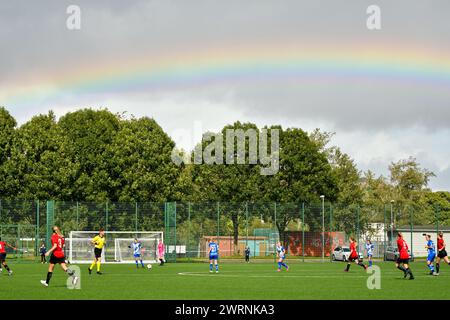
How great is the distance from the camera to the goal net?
214 ft

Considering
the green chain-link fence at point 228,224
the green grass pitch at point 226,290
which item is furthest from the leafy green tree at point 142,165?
the green grass pitch at point 226,290

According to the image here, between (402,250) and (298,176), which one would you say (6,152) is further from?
(402,250)

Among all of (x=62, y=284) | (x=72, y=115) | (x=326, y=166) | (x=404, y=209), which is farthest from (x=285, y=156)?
(x=62, y=284)

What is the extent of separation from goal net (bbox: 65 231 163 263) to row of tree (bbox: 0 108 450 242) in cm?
1101

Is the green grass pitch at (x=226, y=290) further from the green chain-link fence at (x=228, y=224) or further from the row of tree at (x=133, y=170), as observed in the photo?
the row of tree at (x=133, y=170)

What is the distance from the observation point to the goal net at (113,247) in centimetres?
6512

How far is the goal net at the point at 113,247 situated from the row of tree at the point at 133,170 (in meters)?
11.0

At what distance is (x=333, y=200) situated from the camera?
93.6 metres

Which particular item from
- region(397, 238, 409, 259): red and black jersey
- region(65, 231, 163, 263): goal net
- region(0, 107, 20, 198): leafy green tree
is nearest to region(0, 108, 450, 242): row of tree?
region(0, 107, 20, 198): leafy green tree

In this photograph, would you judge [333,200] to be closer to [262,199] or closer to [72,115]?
[262,199]

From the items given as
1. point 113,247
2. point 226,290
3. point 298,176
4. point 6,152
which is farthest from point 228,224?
point 226,290

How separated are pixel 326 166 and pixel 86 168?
27452 millimetres

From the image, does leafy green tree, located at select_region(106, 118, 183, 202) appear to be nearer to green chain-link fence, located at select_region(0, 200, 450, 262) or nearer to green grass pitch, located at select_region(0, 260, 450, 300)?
green chain-link fence, located at select_region(0, 200, 450, 262)

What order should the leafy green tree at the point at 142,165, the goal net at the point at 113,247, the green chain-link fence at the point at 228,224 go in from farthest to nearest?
1. the leafy green tree at the point at 142,165
2. the green chain-link fence at the point at 228,224
3. the goal net at the point at 113,247
